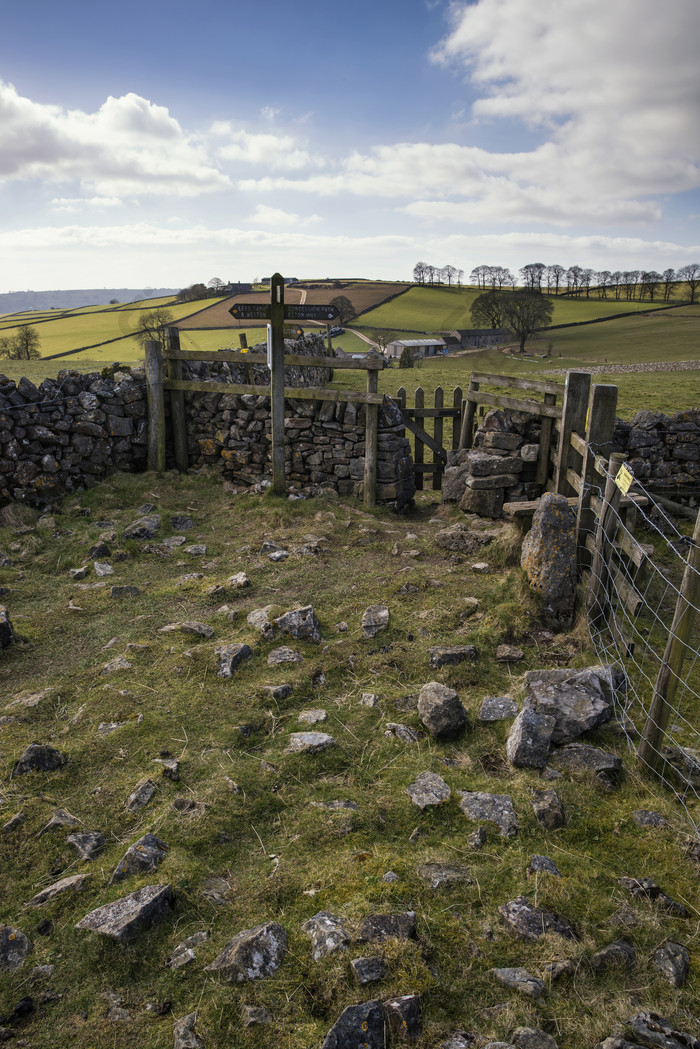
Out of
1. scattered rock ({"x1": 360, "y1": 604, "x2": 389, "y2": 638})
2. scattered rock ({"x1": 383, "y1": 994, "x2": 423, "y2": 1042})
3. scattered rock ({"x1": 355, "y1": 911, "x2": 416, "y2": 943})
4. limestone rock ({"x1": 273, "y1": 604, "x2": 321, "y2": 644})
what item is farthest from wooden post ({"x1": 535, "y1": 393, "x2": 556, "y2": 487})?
scattered rock ({"x1": 383, "y1": 994, "x2": 423, "y2": 1042})

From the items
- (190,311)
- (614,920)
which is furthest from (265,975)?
(190,311)

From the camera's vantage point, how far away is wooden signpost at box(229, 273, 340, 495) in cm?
1075

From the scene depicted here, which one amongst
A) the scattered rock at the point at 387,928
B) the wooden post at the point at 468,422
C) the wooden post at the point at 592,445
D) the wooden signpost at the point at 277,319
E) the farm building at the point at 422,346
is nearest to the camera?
the scattered rock at the point at 387,928

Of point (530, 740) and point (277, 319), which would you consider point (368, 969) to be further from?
point (277, 319)

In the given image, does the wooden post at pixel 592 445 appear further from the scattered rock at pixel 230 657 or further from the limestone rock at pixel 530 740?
the scattered rock at pixel 230 657

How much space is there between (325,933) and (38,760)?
2.63 metres

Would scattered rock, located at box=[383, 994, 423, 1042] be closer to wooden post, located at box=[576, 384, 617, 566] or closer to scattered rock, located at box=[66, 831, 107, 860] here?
scattered rock, located at box=[66, 831, 107, 860]

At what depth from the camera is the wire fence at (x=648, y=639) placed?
14.1 feet

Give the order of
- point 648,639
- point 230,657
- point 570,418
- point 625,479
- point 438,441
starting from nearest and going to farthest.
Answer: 1. point 625,479
2. point 230,657
3. point 648,639
4. point 570,418
5. point 438,441

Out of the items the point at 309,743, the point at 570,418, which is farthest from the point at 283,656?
the point at 570,418

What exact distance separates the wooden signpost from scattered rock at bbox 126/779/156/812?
→ 756 cm

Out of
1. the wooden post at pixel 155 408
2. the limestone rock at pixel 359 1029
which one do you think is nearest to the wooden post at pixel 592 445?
the limestone rock at pixel 359 1029

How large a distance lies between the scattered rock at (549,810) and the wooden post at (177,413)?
10470 millimetres

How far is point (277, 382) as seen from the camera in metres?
11.3
